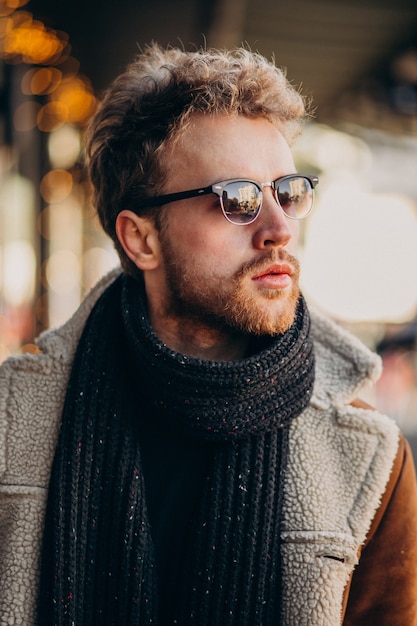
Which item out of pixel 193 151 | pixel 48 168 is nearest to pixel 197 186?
pixel 193 151

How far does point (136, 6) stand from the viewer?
4.86 m

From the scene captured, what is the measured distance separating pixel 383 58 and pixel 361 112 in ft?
8.68

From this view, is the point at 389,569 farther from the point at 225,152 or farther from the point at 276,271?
the point at 225,152

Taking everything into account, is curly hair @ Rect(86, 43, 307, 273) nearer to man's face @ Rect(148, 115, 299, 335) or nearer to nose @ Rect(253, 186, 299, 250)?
man's face @ Rect(148, 115, 299, 335)

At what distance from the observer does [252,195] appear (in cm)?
182

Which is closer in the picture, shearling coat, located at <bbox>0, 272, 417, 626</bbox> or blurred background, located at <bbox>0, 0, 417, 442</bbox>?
shearling coat, located at <bbox>0, 272, 417, 626</bbox>

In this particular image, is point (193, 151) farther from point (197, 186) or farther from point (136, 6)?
point (136, 6)

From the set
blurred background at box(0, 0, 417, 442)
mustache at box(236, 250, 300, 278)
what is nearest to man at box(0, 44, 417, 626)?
mustache at box(236, 250, 300, 278)

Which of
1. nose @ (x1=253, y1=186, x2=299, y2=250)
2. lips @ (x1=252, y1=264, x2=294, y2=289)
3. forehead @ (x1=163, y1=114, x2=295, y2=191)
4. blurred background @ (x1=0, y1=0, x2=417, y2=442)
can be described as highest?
blurred background @ (x1=0, y1=0, x2=417, y2=442)

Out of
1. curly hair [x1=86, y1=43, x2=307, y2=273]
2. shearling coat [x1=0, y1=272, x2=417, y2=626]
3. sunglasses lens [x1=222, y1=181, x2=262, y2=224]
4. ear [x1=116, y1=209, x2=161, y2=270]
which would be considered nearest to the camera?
shearling coat [x1=0, y1=272, x2=417, y2=626]

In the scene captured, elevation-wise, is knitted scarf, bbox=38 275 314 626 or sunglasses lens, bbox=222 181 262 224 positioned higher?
sunglasses lens, bbox=222 181 262 224

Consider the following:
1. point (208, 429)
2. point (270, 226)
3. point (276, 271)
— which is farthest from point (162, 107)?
point (208, 429)

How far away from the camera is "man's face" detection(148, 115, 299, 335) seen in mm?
1821

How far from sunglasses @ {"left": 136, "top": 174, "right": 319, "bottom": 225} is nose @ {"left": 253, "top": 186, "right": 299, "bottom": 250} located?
18 millimetres
